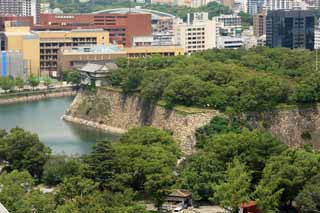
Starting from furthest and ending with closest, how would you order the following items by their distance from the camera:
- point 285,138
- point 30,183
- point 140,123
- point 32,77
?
point 32,77, point 140,123, point 285,138, point 30,183

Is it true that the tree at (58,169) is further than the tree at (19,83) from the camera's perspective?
No

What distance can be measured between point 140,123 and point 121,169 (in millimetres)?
5743

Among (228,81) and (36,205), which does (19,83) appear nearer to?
(228,81)

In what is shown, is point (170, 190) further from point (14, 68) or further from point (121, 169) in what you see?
point (14, 68)

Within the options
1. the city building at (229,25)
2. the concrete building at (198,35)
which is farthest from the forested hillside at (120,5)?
the concrete building at (198,35)

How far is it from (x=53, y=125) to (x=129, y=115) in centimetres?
168

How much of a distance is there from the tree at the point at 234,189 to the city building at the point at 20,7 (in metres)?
27.1

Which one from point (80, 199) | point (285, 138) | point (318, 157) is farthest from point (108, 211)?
point (285, 138)

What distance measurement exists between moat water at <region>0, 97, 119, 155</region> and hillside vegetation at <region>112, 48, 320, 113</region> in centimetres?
126

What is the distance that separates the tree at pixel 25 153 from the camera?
37.4 feet

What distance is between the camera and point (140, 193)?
10.6m

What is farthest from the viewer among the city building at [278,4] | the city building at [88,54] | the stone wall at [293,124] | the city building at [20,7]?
the city building at [278,4]

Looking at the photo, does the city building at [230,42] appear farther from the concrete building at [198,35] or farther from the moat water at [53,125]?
the moat water at [53,125]

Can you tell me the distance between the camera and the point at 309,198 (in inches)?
367
